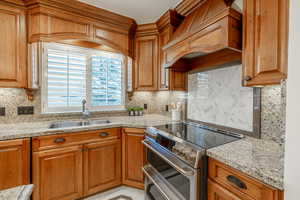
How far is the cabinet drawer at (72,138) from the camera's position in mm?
1584

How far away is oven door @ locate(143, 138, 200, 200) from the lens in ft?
3.72

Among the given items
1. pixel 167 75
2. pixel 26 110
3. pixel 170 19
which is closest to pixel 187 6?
pixel 170 19

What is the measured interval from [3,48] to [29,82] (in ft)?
1.49

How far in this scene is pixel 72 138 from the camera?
5.76ft

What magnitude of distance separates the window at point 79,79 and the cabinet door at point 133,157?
0.86m

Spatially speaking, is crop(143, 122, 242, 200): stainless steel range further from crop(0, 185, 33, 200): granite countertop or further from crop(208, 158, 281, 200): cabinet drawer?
crop(0, 185, 33, 200): granite countertop

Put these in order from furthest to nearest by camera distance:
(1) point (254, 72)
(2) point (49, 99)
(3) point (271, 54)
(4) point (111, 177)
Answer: (2) point (49, 99), (4) point (111, 177), (1) point (254, 72), (3) point (271, 54)

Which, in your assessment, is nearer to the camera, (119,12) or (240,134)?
(240,134)

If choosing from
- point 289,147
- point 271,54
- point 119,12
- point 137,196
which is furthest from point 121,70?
point 289,147

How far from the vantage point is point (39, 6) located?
5.90 feet

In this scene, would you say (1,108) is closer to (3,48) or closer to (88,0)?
(3,48)

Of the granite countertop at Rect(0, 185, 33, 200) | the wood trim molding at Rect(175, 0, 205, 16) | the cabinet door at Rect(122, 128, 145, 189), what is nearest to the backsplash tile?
the cabinet door at Rect(122, 128, 145, 189)

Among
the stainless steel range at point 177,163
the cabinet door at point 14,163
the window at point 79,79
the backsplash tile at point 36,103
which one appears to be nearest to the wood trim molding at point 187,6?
the backsplash tile at point 36,103

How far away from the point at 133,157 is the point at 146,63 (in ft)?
5.08
